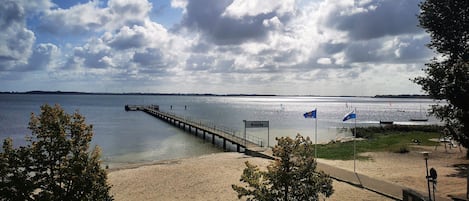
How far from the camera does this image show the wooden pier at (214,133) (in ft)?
113

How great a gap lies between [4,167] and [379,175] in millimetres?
18679

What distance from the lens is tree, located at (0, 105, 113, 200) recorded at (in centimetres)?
750

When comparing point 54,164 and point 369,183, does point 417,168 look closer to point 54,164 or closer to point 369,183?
point 369,183

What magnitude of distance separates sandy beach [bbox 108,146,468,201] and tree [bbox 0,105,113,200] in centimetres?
950

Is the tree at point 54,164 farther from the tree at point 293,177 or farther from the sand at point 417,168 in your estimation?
the sand at point 417,168

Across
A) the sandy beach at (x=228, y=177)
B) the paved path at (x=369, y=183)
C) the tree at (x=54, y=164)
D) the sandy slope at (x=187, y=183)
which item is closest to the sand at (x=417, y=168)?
the sandy beach at (x=228, y=177)

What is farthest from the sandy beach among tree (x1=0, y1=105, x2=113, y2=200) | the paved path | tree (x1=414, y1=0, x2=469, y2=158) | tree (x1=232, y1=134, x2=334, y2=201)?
tree (x1=0, y1=105, x2=113, y2=200)

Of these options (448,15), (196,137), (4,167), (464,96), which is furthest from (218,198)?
(196,137)

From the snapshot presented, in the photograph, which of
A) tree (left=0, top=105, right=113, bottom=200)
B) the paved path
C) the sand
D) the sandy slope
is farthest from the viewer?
the sand

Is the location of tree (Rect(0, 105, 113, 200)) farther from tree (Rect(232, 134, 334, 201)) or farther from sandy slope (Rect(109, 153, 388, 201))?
sandy slope (Rect(109, 153, 388, 201))

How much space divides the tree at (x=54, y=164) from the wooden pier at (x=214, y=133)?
2232 centimetres

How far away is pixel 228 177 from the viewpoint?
20938mm

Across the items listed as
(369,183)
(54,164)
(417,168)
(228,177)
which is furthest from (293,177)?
(417,168)

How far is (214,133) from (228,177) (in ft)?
81.9
